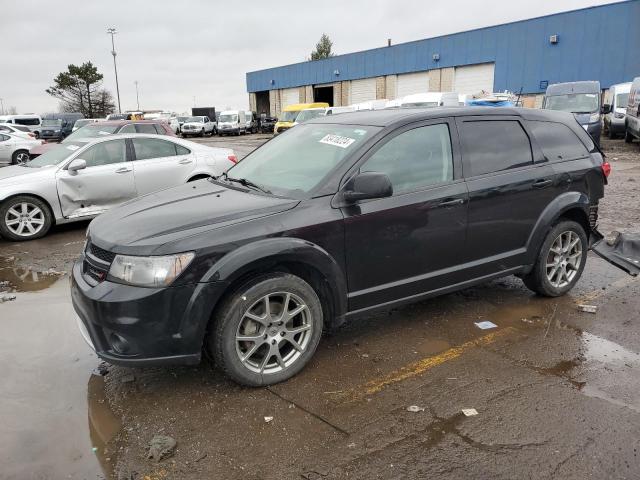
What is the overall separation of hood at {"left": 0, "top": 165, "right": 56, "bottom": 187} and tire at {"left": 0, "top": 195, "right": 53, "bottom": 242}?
0.24m

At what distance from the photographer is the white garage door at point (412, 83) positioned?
37.4 meters

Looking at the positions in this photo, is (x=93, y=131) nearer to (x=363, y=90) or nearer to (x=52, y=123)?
(x=52, y=123)

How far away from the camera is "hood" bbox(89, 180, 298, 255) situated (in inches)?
122

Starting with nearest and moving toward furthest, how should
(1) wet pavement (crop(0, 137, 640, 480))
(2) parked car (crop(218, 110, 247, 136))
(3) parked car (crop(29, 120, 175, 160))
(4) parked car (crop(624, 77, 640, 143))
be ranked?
1. (1) wet pavement (crop(0, 137, 640, 480))
2. (3) parked car (crop(29, 120, 175, 160))
3. (4) parked car (crop(624, 77, 640, 143))
4. (2) parked car (crop(218, 110, 247, 136))

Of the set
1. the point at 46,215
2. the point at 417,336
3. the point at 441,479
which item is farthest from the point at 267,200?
the point at 46,215

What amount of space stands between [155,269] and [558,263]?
12.1 feet

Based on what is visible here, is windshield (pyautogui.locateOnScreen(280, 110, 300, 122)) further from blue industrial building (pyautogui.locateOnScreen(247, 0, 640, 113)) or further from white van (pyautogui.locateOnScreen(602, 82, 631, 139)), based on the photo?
white van (pyautogui.locateOnScreen(602, 82, 631, 139))

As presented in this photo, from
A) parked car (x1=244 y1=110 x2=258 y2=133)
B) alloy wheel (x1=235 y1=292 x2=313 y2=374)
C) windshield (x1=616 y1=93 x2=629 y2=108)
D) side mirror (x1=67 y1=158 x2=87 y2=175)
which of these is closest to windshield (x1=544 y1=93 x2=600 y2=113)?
windshield (x1=616 y1=93 x2=629 y2=108)

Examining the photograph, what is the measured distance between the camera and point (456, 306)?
477 cm

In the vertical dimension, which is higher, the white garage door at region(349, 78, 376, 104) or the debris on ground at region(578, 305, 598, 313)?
the white garage door at region(349, 78, 376, 104)

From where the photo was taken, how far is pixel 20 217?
24.9 ft

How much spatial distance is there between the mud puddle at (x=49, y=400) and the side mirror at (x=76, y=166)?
3.22 m

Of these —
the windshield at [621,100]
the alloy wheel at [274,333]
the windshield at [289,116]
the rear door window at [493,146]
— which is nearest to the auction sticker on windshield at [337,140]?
the rear door window at [493,146]

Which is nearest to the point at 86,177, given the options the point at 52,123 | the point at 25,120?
the point at 52,123
